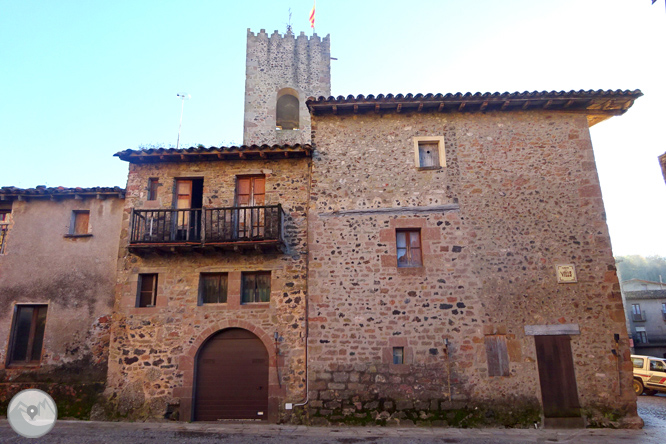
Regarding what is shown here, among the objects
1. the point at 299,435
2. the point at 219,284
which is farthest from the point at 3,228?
the point at 299,435

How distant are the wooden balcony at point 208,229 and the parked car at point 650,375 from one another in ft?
52.6

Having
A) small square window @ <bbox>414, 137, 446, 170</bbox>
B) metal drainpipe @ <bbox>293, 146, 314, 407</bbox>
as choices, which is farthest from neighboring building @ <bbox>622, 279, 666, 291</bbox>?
metal drainpipe @ <bbox>293, 146, 314, 407</bbox>

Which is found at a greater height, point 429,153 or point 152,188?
point 429,153

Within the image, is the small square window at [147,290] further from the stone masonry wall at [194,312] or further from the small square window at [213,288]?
the small square window at [213,288]

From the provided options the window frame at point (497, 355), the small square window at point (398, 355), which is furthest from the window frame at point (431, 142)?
the small square window at point (398, 355)

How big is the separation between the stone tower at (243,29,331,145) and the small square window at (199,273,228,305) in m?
10.2

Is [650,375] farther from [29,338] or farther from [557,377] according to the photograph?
[29,338]

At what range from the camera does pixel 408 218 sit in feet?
38.9

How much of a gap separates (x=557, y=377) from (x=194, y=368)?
914cm

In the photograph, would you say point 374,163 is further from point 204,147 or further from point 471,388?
point 471,388

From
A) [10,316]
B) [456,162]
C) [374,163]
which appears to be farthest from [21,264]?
[456,162]

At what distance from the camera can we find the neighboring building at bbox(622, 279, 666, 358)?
3506cm

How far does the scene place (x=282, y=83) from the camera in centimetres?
2195

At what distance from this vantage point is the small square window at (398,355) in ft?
36.0
